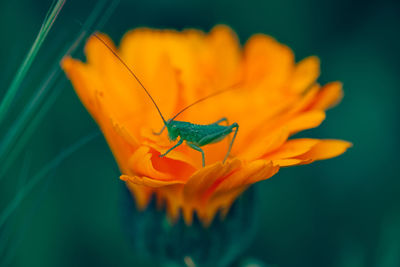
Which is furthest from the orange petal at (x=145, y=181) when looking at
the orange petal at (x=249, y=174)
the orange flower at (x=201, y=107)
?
the orange petal at (x=249, y=174)

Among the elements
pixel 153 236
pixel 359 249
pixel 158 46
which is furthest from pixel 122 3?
pixel 359 249

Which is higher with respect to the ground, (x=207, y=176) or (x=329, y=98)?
(x=329, y=98)

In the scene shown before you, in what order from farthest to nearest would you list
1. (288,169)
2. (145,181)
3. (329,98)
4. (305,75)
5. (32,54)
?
(288,169) → (305,75) → (329,98) → (145,181) → (32,54)

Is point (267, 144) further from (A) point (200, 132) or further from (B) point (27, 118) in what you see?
(B) point (27, 118)

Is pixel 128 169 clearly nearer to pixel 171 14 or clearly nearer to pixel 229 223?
pixel 229 223

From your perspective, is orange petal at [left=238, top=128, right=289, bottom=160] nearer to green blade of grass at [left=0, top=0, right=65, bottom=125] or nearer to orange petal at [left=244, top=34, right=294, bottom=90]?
orange petal at [left=244, top=34, right=294, bottom=90]

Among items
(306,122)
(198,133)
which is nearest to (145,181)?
(198,133)

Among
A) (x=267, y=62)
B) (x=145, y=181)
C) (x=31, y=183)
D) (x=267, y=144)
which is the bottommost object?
(x=31, y=183)
